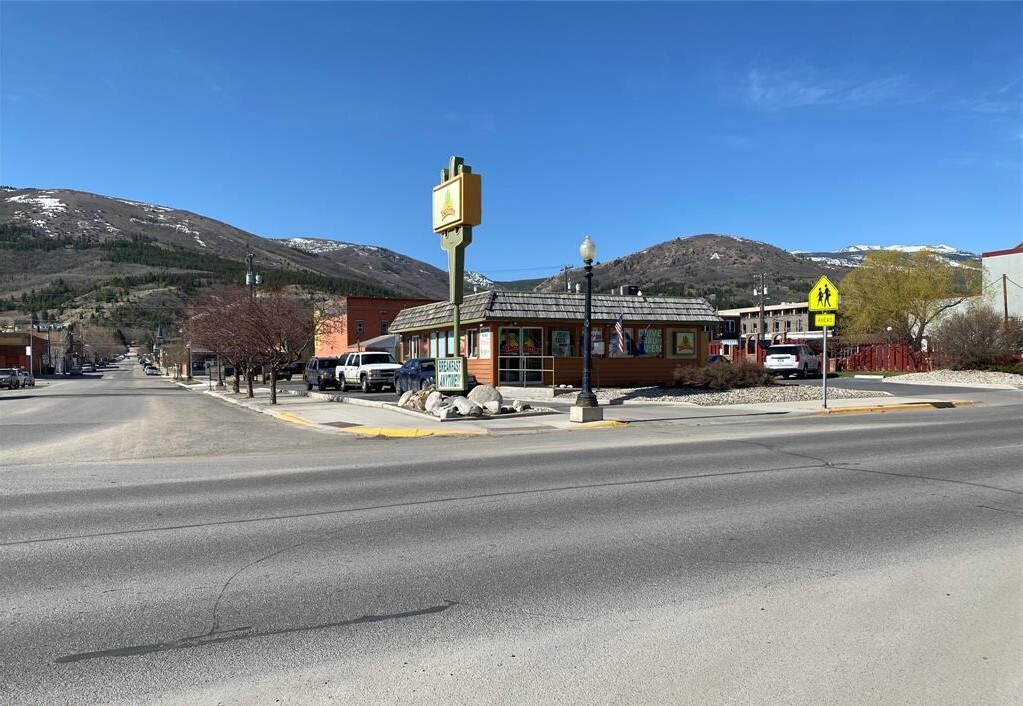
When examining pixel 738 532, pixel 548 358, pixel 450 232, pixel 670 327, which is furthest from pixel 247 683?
pixel 670 327

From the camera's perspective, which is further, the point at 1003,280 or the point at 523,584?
the point at 1003,280

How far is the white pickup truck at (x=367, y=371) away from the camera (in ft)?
116

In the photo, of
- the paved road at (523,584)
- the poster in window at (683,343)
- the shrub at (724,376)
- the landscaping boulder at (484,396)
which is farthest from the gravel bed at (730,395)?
the paved road at (523,584)

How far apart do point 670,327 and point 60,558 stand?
28946 mm

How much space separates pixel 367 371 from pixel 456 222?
49.9 ft

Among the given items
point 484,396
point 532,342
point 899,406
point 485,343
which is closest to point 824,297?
point 899,406

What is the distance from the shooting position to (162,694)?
3.87 metres

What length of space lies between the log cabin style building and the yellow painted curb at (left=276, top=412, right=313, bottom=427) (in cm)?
909

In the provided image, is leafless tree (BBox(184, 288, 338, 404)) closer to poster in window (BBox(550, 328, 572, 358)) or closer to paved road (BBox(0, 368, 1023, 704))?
poster in window (BBox(550, 328, 572, 358))

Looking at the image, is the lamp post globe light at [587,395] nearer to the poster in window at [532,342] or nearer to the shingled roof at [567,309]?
the shingled roof at [567,309]

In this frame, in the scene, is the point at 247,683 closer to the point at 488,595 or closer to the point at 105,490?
the point at 488,595

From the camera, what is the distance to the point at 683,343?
109ft

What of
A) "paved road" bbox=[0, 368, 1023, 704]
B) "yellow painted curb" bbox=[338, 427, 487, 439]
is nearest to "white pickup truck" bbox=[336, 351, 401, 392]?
"yellow painted curb" bbox=[338, 427, 487, 439]

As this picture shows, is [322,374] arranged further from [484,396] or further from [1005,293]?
[1005,293]
